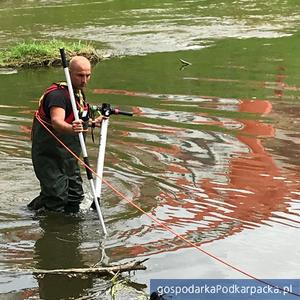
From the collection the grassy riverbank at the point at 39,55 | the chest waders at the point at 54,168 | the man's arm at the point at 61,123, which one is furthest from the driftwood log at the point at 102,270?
Result: the grassy riverbank at the point at 39,55

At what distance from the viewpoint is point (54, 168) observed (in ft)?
26.9

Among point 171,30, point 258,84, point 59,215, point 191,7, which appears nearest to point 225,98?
point 258,84

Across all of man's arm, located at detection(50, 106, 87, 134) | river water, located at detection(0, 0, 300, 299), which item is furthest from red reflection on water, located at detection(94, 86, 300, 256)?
man's arm, located at detection(50, 106, 87, 134)

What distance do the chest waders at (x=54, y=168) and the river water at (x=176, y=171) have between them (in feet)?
0.60

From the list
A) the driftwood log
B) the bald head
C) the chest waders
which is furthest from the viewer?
the chest waders

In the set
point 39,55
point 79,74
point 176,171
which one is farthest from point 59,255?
point 39,55

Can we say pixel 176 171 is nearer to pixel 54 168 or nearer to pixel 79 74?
pixel 54 168

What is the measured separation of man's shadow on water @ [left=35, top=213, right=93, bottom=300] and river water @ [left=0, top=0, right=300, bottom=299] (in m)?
0.02

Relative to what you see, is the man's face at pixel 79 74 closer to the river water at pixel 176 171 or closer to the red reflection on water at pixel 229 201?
the river water at pixel 176 171

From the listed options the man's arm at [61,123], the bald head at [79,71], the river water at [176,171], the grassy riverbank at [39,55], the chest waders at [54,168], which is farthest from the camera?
the grassy riverbank at [39,55]

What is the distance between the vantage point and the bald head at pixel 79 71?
766cm

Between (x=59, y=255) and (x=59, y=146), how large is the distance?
4.78ft

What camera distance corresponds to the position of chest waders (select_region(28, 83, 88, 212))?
26.7 feet

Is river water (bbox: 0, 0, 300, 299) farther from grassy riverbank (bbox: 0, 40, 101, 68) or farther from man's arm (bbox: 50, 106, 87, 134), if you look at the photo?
man's arm (bbox: 50, 106, 87, 134)
